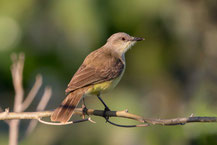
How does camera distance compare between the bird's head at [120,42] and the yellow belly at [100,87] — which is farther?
the bird's head at [120,42]

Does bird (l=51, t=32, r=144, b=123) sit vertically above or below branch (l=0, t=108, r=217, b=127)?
above

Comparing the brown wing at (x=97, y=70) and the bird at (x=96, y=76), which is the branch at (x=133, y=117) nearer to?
the bird at (x=96, y=76)

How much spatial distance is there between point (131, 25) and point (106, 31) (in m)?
0.44

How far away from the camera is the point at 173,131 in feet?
17.7

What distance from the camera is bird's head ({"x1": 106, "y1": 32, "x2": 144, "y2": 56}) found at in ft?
20.3

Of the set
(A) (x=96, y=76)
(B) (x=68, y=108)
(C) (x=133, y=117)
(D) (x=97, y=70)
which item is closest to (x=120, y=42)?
(D) (x=97, y=70)

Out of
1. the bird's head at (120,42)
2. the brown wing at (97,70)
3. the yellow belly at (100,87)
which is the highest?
the bird's head at (120,42)

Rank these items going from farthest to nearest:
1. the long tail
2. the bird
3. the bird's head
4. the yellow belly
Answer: the bird's head → the yellow belly → the bird → the long tail

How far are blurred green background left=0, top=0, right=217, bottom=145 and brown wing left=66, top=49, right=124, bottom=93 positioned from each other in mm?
678

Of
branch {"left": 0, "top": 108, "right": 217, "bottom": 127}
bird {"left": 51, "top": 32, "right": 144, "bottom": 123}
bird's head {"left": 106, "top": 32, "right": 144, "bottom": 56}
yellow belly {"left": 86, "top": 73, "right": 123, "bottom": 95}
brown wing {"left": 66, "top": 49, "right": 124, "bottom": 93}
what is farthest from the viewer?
bird's head {"left": 106, "top": 32, "right": 144, "bottom": 56}

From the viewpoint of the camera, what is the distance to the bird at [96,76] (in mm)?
4711

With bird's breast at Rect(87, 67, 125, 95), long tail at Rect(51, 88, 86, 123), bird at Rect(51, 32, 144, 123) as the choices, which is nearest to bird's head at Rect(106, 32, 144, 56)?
bird at Rect(51, 32, 144, 123)

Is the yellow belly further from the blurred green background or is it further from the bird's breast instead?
the blurred green background

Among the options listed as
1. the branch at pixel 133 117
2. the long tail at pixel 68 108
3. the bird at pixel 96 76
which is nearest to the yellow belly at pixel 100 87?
the bird at pixel 96 76
